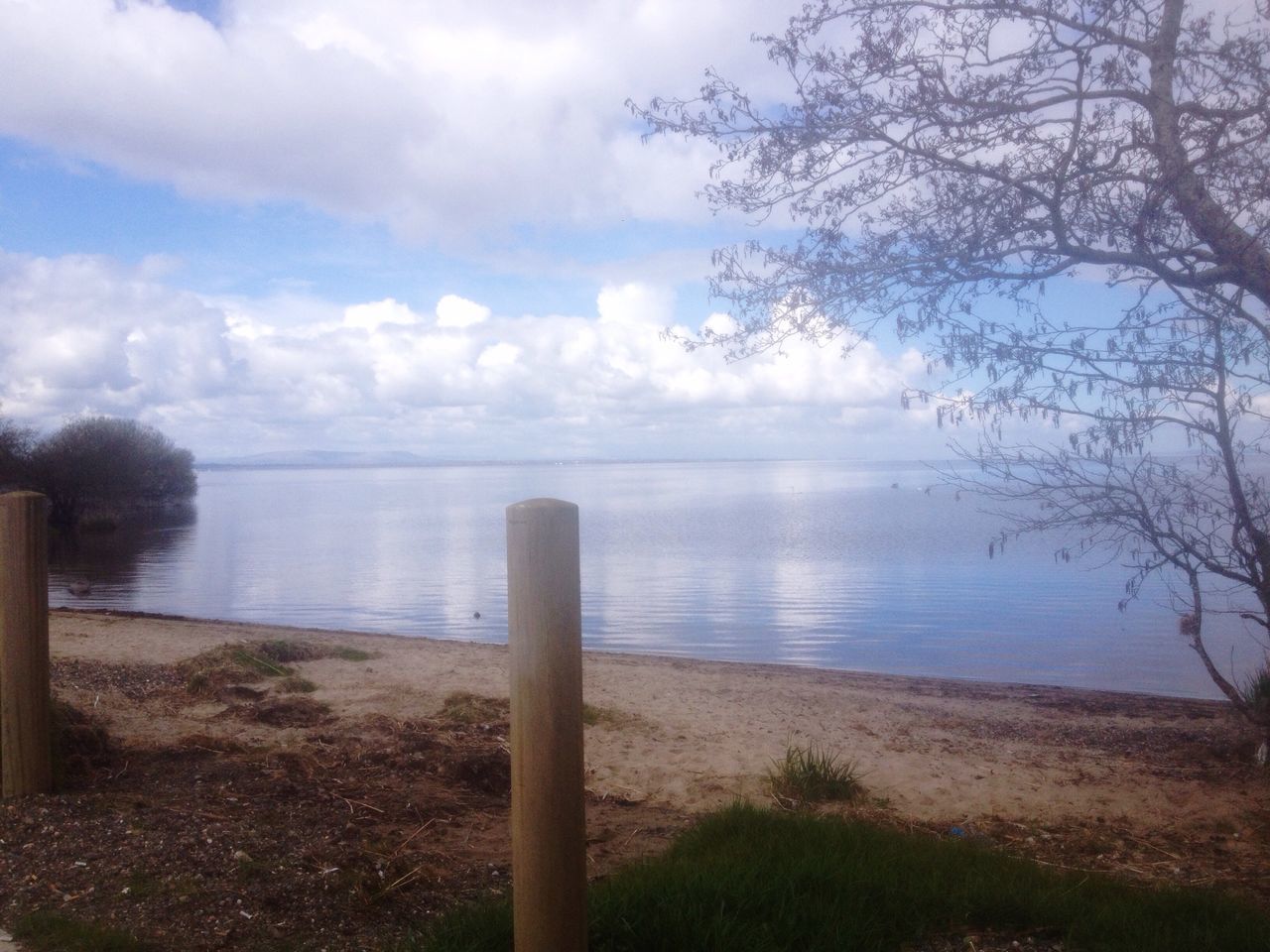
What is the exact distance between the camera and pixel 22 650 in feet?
16.1

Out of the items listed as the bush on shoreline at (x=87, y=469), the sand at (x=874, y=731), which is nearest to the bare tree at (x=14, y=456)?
the bush on shoreline at (x=87, y=469)

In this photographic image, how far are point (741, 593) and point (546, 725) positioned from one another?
2129 cm

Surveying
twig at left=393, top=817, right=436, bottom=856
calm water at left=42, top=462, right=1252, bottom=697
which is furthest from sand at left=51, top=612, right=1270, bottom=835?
calm water at left=42, top=462, right=1252, bottom=697

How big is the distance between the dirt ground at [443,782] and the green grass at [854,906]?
645 mm

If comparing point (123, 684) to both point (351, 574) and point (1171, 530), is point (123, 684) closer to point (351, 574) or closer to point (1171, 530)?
point (1171, 530)

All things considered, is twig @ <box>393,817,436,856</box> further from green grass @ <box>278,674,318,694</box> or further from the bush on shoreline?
the bush on shoreline

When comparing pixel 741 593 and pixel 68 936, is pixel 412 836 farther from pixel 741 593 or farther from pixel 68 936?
pixel 741 593

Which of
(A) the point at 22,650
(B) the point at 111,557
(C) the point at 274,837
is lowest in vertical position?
(C) the point at 274,837

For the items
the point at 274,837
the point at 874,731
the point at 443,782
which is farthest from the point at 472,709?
the point at 274,837

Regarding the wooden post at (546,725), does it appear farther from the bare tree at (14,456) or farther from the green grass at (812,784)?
the bare tree at (14,456)

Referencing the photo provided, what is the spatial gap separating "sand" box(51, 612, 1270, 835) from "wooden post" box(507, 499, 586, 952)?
3429mm

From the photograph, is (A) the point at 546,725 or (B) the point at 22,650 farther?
(B) the point at 22,650

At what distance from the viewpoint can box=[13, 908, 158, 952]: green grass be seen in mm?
3471

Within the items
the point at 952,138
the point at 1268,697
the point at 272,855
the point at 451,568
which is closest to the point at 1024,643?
the point at 1268,697
